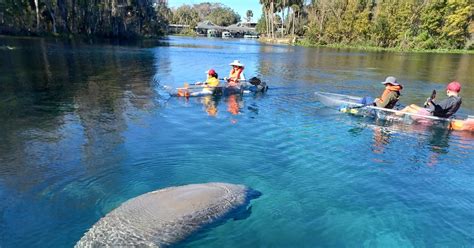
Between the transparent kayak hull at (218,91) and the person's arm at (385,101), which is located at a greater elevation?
the person's arm at (385,101)

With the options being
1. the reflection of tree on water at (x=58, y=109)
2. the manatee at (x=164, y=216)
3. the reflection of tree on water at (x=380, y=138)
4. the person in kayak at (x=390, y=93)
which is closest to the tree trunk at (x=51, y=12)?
the reflection of tree on water at (x=58, y=109)

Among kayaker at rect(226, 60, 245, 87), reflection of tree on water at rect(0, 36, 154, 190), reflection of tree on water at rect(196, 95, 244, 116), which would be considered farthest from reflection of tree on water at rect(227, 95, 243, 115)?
reflection of tree on water at rect(0, 36, 154, 190)

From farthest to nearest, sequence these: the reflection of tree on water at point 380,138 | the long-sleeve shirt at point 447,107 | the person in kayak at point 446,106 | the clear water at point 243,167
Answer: the long-sleeve shirt at point 447,107
the person in kayak at point 446,106
the reflection of tree on water at point 380,138
the clear water at point 243,167

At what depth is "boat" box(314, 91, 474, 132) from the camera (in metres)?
15.4

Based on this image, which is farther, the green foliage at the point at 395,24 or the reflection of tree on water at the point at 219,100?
the green foliage at the point at 395,24

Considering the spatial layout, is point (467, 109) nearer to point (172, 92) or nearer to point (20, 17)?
point (172, 92)

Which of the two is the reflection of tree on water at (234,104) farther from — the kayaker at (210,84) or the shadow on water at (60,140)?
the shadow on water at (60,140)

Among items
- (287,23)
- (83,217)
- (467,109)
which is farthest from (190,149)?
(287,23)

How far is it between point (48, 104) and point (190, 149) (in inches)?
356

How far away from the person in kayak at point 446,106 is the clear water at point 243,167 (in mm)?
760

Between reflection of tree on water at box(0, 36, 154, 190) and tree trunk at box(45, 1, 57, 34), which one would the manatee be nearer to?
reflection of tree on water at box(0, 36, 154, 190)

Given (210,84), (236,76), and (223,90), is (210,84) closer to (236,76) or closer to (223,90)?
(223,90)

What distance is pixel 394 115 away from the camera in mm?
16438

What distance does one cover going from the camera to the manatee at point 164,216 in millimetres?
6254
